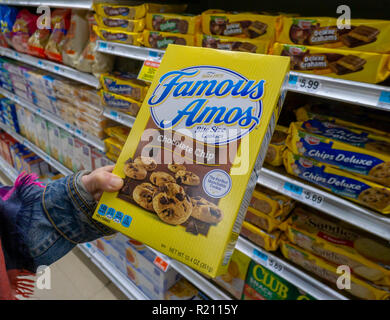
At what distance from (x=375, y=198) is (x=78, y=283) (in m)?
1.88

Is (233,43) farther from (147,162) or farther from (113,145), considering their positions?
(113,145)

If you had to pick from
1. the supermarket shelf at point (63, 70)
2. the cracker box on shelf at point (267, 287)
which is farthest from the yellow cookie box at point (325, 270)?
the supermarket shelf at point (63, 70)

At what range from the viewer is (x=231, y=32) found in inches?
36.6

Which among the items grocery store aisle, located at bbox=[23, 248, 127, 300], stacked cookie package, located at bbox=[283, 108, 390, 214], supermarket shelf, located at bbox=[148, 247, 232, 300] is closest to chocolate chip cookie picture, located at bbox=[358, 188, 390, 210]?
stacked cookie package, located at bbox=[283, 108, 390, 214]

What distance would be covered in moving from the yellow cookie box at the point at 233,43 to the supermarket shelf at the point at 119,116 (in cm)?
52

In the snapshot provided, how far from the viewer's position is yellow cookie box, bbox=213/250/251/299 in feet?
3.82

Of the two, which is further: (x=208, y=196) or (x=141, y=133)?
(x=141, y=133)

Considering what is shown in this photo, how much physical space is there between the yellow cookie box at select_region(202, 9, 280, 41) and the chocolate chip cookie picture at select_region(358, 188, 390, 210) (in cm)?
54

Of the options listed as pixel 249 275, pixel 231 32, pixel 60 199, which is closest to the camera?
pixel 60 199

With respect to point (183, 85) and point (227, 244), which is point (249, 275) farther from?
point (183, 85)

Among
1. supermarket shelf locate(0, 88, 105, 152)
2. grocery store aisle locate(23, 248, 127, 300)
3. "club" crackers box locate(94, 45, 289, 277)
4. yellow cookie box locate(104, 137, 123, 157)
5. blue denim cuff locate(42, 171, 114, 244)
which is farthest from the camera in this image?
grocery store aisle locate(23, 248, 127, 300)

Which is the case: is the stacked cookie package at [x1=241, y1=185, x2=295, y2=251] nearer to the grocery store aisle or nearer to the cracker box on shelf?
the cracker box on shelf
